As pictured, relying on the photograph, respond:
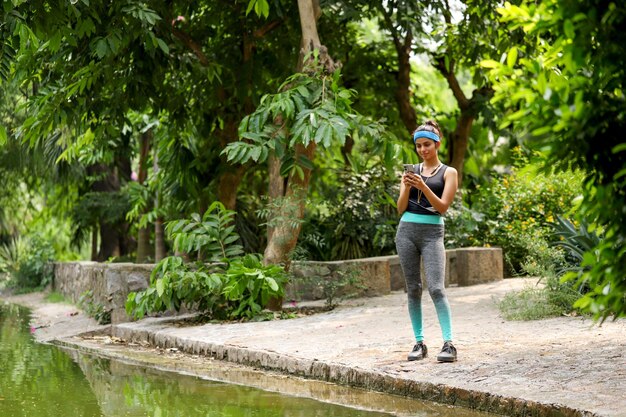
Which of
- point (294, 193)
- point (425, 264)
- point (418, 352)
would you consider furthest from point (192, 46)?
point (418, 352)

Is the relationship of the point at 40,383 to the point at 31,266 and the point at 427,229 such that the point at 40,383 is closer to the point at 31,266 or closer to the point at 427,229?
the point at 427,229

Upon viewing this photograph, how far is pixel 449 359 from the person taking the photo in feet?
23.8

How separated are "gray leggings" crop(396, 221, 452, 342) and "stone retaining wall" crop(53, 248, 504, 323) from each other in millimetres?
4263

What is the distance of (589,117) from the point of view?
13.1ft

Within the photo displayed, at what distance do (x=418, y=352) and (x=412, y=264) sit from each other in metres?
0.71

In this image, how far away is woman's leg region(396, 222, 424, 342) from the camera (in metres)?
7.53

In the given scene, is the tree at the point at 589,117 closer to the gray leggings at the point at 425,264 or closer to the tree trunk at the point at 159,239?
the gray leggings at the point at 425,264

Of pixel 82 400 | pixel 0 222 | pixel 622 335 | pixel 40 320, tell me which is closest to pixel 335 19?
pixel 40 320

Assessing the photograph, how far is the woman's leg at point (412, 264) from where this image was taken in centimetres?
753

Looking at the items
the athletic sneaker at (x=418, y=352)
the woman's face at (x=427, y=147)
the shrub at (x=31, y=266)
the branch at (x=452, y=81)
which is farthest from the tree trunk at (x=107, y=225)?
the athletic sneaker at (x=418, y=352)

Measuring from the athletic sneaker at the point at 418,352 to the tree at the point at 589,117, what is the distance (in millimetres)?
3361

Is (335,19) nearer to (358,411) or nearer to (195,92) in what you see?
(195,92)

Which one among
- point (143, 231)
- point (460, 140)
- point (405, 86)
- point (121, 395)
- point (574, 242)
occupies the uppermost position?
point (405, 86)

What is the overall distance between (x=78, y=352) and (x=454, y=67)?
10791 mm
